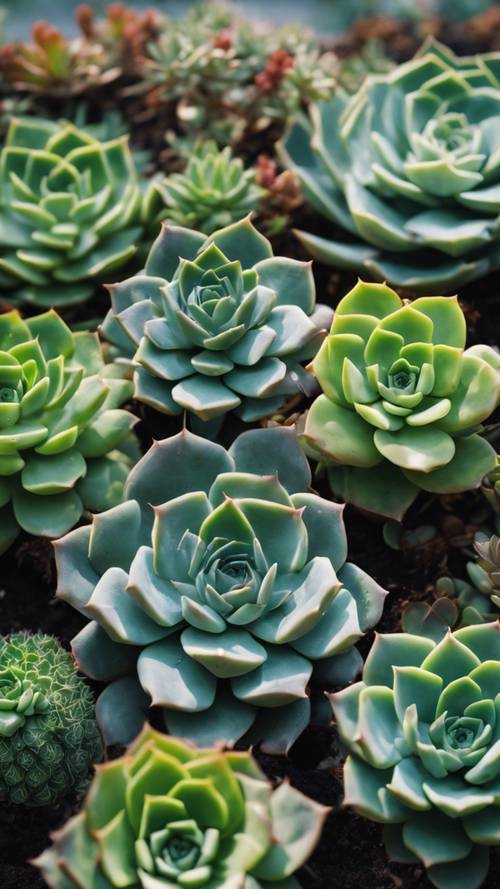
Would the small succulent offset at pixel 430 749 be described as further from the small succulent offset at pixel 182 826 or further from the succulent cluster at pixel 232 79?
the succulent cluster at pixel 232 79

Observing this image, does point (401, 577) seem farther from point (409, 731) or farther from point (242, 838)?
point (242, 838)

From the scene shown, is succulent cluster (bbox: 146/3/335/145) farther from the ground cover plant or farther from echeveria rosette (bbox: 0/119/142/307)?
echeveria rosette (bbox: 0/119/142/307)

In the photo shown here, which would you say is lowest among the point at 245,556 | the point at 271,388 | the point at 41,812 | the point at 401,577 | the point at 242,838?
the point at 41,812

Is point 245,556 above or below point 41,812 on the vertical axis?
above

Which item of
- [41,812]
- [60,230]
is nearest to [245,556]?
[41,812]

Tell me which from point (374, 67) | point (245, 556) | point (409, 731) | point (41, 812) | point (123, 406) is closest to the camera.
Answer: point (409, 731)

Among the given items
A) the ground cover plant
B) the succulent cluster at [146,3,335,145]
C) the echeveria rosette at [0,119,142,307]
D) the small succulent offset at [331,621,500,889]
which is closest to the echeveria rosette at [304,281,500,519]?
the ground cover plant

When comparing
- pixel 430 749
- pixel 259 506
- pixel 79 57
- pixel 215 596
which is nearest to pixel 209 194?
pixel 79 57
